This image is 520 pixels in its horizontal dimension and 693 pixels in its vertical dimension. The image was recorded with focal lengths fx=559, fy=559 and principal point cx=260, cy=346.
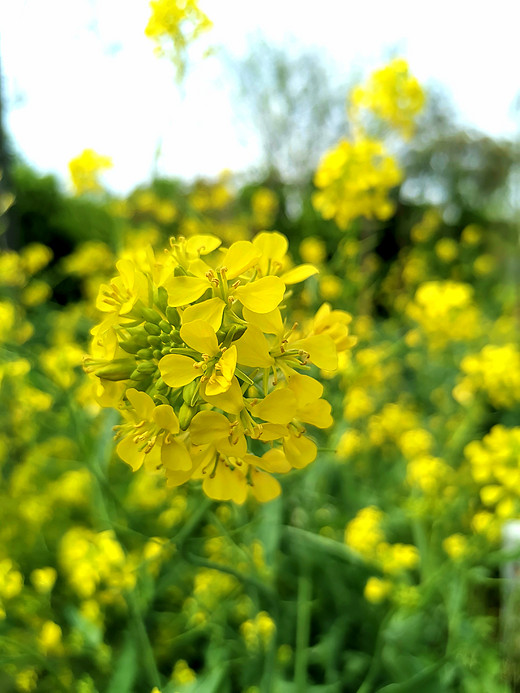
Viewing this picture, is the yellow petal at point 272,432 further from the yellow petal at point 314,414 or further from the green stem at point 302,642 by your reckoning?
the green stem at point 302,642

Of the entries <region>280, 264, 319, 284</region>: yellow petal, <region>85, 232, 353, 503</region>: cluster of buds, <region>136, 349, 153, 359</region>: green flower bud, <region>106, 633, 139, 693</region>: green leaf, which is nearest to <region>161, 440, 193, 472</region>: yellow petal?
<region>85, 232, 353, 503</region>: cluster of buds

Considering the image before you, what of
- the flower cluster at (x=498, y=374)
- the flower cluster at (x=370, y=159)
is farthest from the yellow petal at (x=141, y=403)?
the flower cluster at (x=498, y=374)

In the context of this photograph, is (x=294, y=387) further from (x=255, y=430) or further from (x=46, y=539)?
(x=46, y=539)

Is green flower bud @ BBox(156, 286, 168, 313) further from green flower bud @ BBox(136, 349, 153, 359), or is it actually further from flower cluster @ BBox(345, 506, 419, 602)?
flower cluster @ BBox(345, 506, 419, 602)

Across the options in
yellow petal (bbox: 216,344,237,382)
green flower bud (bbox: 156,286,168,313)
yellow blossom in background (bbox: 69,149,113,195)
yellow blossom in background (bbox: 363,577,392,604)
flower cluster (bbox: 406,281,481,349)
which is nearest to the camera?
yellow petal (bbox: 216,344,237,382)

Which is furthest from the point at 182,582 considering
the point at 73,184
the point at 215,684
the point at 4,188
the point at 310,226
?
the point at 310,226

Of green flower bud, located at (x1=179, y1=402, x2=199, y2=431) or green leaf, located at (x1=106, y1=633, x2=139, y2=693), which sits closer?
green flower bud, located at (x1=179, y1=402, x2=199, y2=431)

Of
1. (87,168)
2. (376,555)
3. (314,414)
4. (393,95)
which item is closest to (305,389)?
(314,414)

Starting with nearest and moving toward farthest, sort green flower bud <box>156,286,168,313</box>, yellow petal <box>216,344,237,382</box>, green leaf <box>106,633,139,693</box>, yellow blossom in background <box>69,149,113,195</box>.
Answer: yellow petal <box>216,344,237,382</box> → green flower bud <box>156,286,168,313</box> → green leaf <box>106,633,139,693</box> → yellow blossom in background <box>69,149,113,195</box>
